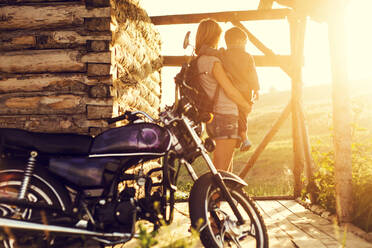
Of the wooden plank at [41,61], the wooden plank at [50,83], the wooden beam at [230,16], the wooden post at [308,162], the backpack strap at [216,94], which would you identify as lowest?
the wooden post at [308,162]

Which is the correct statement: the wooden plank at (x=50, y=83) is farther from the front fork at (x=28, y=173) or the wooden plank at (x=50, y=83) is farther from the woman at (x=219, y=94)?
the front fork at (x=28, y=173)

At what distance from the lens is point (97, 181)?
2564mm

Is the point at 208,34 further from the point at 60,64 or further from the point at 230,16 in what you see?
the point at 230,16

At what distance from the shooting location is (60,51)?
12.7 feet

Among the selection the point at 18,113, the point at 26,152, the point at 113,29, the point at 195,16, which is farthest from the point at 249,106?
the point at 195,16

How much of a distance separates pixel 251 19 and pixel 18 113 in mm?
4278

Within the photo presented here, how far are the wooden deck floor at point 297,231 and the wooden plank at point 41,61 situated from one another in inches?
75.0

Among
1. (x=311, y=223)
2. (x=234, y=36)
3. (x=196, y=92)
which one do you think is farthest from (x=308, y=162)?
(x=196, y=92)

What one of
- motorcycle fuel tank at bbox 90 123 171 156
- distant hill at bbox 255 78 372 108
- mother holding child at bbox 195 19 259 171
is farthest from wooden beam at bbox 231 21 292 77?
distant hill at bbox 255 78 372 108

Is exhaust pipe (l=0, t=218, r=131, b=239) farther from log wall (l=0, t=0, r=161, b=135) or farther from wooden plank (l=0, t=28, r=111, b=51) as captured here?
wooden plank (l=0, t=28, r=111, b=51)

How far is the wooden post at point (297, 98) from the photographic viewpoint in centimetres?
620

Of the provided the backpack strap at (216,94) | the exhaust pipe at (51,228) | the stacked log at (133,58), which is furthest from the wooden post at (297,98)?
the exhaust pipe at (51,228)

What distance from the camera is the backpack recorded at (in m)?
2.86

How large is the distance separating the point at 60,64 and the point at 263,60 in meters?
3.99
